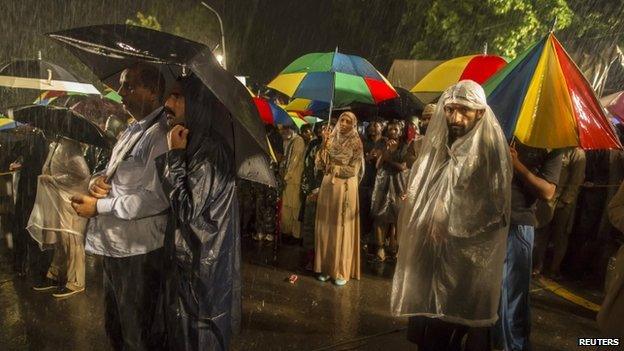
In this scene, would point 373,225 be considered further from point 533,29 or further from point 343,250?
point 533,29

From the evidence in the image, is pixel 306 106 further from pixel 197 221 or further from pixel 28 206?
pixel 197 221

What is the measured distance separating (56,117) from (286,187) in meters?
4.07

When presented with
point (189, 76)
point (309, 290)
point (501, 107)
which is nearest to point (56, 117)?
point (189, 76)

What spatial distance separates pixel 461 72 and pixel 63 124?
4.22 meters

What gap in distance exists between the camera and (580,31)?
1227cm

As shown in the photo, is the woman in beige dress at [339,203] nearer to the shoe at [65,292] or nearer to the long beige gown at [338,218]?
the long beige gown at [338,218]

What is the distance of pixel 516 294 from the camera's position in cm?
349

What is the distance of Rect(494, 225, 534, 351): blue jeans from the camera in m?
3.45

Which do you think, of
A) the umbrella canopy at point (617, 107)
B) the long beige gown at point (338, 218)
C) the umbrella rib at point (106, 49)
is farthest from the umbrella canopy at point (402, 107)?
the umbrella rib at point (106, 49)

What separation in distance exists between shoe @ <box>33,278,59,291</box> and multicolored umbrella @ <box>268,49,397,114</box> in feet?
11.7

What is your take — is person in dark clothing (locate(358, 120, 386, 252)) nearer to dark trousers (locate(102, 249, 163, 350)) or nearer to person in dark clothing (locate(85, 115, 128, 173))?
person in dark clothing (locate(85, 115, 128, 173))

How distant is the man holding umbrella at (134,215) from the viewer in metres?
2.51

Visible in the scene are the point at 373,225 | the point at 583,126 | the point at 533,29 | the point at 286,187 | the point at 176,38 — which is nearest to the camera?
the point at 176,38

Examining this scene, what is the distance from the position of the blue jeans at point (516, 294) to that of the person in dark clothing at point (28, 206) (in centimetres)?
487
